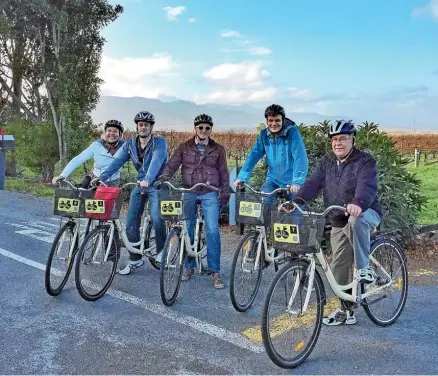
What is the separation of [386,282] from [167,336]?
2021 millimetres

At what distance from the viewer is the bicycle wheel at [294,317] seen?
Answer: 3.66 m

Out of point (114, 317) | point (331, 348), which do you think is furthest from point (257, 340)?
point (114, 317)

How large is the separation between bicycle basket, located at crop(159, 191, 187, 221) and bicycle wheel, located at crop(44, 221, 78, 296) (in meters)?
0.99

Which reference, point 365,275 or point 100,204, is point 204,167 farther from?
point 365,275

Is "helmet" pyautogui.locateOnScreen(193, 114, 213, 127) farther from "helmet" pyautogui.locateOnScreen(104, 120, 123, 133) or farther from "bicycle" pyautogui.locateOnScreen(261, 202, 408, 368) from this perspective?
"bicycle" pyautogui.locateOnScreen(261, 202, 408, 368)

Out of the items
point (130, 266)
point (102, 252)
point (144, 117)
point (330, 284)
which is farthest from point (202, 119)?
point (330, 284)

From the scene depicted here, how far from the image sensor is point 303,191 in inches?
170

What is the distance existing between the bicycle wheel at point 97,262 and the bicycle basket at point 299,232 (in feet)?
7.10

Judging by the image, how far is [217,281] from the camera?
5.50 meters

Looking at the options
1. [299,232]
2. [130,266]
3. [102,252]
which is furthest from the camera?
[130,266]

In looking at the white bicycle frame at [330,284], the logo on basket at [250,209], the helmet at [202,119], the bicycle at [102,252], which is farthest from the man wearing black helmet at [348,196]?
the bicycle at [102,252]

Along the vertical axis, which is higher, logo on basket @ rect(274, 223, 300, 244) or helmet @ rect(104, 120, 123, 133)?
helmet @ rect(104, 120, 123, 133)

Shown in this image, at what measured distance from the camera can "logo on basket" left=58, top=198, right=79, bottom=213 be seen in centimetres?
494

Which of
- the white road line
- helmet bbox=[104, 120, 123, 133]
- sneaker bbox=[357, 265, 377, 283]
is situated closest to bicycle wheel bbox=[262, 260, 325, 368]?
the white road line
